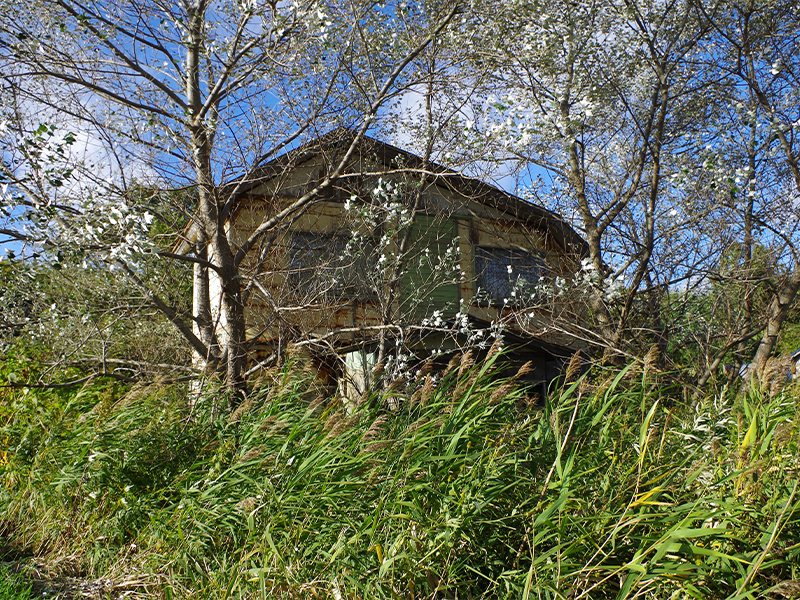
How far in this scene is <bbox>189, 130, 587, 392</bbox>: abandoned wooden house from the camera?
8570mm

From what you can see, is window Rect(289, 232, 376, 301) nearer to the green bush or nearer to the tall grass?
the tall grass

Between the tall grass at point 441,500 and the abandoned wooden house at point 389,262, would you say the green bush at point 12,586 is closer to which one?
the tall grass at point 441,500

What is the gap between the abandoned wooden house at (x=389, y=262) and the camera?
8570 mm

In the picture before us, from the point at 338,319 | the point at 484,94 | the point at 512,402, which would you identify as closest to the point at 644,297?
the point at 484,94

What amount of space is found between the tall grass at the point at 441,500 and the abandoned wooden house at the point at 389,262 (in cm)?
287

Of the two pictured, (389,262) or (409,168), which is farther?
(389,262)

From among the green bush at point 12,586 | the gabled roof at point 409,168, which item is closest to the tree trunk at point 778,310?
the gabled roof at point 409,168

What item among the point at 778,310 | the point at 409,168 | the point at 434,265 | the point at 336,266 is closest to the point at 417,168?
the point at 434,265

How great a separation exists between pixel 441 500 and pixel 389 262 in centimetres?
599

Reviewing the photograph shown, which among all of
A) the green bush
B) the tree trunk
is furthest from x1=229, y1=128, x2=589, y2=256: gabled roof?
the green bush

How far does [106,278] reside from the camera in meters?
7.73

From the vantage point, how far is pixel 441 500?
355 centimetres

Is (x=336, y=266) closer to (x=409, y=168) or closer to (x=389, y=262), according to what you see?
(x=389, y=262)

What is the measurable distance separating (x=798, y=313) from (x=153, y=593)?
38.0 ft
